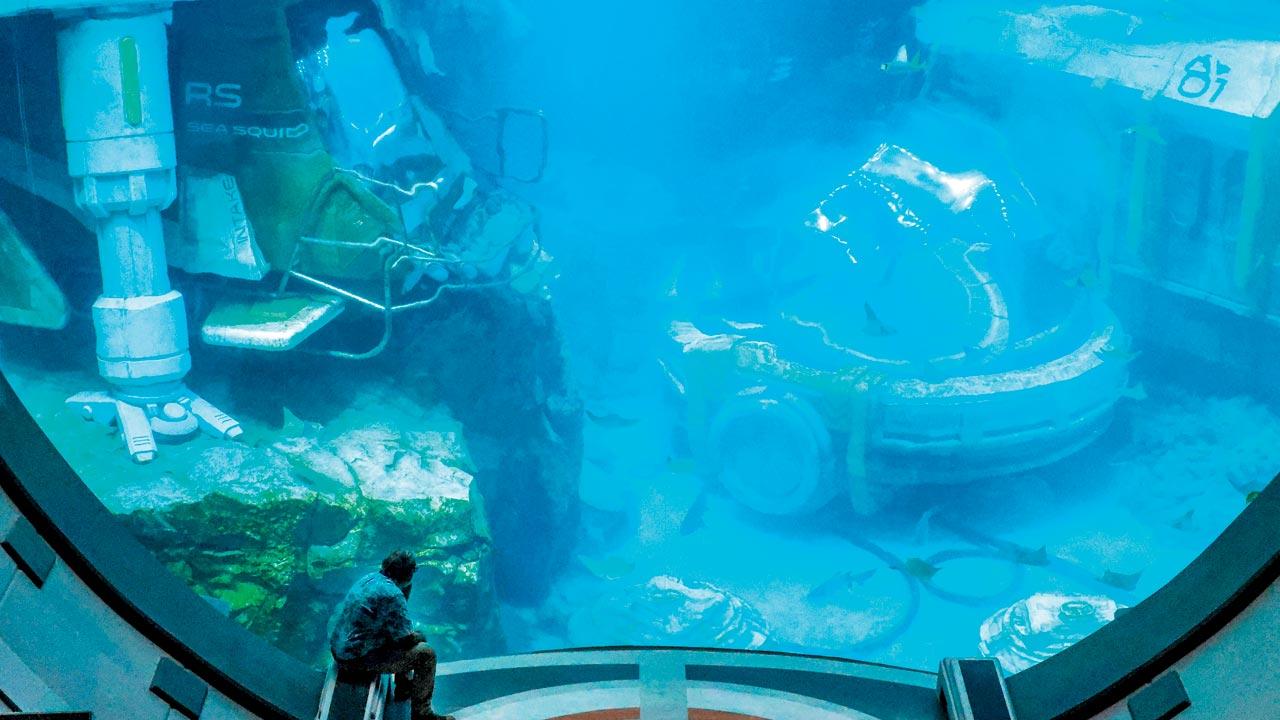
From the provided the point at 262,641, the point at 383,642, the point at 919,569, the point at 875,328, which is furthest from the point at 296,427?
the point at 875,328

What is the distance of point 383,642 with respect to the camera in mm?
2791

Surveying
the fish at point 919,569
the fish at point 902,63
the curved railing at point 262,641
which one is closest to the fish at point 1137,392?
the fish at point 919,569

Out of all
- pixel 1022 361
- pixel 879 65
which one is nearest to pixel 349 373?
pixel 1022 361

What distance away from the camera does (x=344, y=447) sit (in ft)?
34.8

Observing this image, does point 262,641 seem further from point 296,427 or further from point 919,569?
point 919,569

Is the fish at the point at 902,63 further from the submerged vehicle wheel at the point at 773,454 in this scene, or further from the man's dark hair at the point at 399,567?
the man's dark hair at the point at 399,567

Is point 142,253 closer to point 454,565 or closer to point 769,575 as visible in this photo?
point 454,565

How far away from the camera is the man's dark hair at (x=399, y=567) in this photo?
2.91 metres

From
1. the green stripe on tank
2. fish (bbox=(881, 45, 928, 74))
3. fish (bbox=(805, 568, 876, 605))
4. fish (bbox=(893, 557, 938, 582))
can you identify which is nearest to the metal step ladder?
the green stripe on tank

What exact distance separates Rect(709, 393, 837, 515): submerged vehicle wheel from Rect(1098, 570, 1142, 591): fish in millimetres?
5264

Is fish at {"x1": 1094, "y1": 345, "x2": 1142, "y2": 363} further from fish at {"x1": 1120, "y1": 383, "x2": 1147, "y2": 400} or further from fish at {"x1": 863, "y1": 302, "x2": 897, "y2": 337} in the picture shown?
fish at {"x1": 863, "y1": 302, "x2": 897, "y2": 337}

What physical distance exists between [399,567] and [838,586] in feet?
48.5

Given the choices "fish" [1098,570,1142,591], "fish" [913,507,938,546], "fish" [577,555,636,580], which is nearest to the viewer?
"fish" [577,555,636,580]

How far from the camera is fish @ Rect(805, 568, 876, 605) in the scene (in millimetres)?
16469
